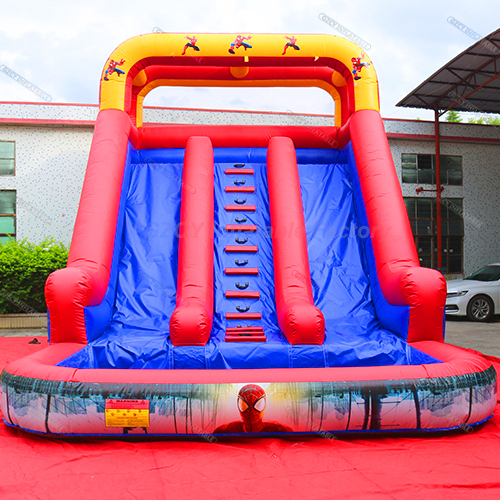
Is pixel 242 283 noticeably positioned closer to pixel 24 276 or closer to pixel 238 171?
pixel 238 171

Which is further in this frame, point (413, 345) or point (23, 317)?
point (23, 317)

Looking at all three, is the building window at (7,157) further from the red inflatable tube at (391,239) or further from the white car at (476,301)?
the white car at (476,301)

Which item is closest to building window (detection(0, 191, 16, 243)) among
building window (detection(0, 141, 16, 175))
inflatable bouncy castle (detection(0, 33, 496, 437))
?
building window (detection(0, 141, 16, 175))

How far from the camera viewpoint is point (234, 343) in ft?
10.0

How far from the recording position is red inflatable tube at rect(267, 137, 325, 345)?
306 cm

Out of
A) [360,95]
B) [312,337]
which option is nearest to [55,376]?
[312,337]

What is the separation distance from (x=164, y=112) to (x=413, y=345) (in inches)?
311

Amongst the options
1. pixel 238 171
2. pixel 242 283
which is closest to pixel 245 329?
pixel 242 283

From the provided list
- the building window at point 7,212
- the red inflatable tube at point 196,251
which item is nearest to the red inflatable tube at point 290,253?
the red inflatable tube at point 196,251

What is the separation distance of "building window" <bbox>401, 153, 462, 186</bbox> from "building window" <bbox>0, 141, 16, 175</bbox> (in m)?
8.86

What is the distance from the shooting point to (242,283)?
3.90m

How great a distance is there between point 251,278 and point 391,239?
127 centimetres

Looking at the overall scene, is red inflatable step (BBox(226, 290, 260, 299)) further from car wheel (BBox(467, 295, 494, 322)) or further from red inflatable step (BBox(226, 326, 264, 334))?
car wheel (BBox(467, 295, 494, 322))

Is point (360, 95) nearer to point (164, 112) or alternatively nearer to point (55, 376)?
point (55, 376)
